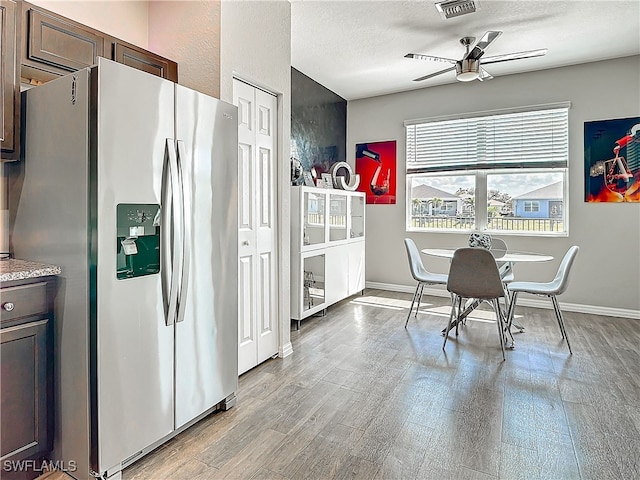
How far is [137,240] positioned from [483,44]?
3.12m

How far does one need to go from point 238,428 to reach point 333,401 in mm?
614

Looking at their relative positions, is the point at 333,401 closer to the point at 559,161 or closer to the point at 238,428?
the point at 238,428

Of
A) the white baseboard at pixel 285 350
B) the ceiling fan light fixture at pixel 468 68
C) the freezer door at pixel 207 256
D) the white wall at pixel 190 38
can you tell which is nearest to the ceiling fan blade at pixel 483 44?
the ceiling fan light fixture at pixel 468 68

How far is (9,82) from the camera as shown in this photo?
5.93 feet

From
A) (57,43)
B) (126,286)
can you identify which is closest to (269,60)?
(57,43)

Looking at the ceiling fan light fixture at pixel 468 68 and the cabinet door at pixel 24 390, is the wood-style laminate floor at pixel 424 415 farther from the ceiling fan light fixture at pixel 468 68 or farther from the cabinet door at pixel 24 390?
the ceiling fan light fixture at pixel 468 68

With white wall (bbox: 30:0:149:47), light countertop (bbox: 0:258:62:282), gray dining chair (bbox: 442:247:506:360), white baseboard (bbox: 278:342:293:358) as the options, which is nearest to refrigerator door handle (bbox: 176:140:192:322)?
light countertop (bbox: 0:258:62:282)

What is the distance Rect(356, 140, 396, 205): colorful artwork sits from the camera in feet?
18.9

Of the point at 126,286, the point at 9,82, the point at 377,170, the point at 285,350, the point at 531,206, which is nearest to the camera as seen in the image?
the point at 126,286

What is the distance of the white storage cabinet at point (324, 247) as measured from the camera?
3906 millimetres

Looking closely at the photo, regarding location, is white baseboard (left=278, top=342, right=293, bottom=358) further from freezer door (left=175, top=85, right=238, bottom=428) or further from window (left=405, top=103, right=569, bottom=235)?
window (left=405, top=103, right=569, bottom=235)

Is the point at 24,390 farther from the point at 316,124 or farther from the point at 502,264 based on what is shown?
the point at 316,124

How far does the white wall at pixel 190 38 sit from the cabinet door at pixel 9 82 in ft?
3.18

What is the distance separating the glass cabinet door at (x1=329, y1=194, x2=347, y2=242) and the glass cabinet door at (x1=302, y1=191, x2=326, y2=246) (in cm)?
18
